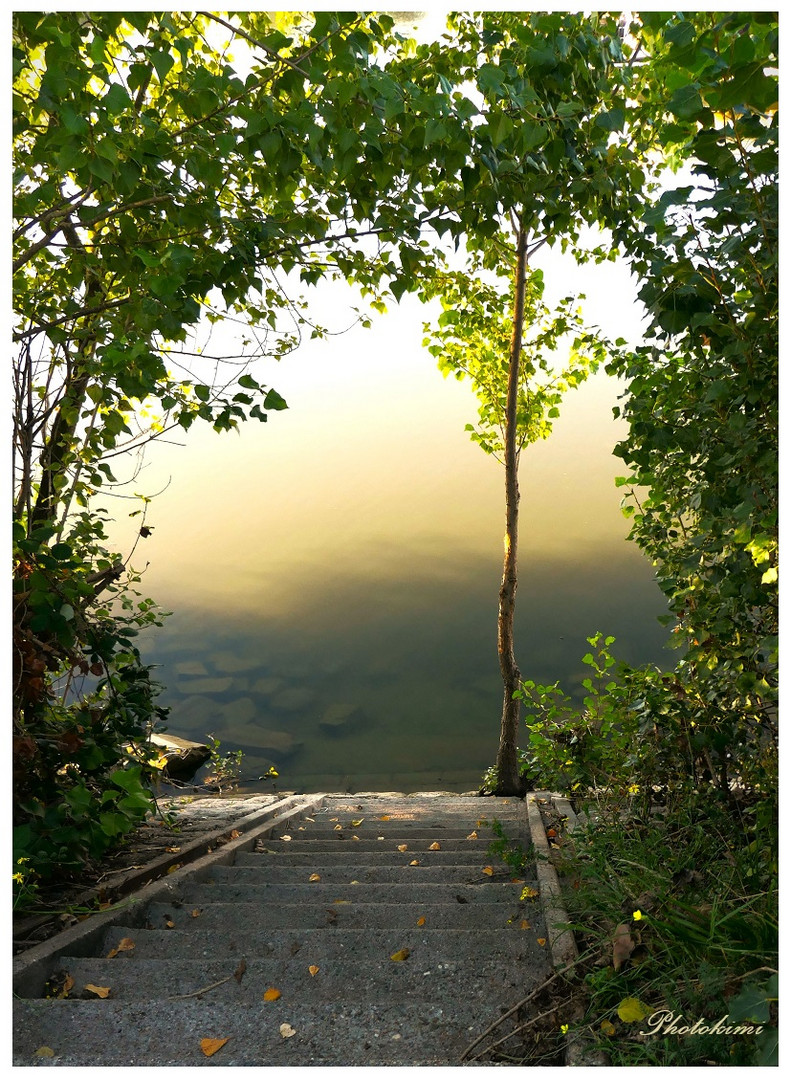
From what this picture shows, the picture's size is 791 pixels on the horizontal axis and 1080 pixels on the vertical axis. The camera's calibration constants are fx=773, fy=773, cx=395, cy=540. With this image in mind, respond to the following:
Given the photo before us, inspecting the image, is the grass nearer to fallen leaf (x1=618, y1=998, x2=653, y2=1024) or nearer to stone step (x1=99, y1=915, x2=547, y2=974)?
fallen leaf (x1=618, y1=998, x2=653, y2=1024)

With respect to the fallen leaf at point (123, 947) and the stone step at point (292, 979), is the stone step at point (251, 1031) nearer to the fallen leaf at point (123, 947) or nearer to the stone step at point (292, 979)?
the stone step at point (292, 979)

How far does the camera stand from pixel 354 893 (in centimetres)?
315

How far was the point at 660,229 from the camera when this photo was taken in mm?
2188

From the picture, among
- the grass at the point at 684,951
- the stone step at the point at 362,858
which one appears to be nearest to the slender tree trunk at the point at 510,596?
the stone step at the point at 362,858

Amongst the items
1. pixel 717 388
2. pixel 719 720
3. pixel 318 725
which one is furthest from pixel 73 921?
pixel 318 725

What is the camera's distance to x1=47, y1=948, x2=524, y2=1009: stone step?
214cm

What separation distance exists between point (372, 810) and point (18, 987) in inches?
144

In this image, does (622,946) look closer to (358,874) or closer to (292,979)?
(292,979)

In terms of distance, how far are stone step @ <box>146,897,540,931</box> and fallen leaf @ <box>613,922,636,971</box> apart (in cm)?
70

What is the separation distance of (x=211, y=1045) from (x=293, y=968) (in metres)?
0.45

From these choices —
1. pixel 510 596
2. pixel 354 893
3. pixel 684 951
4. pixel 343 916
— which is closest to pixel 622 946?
pixel 684 951

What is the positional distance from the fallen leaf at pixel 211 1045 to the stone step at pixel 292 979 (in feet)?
0.76

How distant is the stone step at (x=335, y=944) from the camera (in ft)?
7.70

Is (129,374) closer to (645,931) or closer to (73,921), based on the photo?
(73,921)
